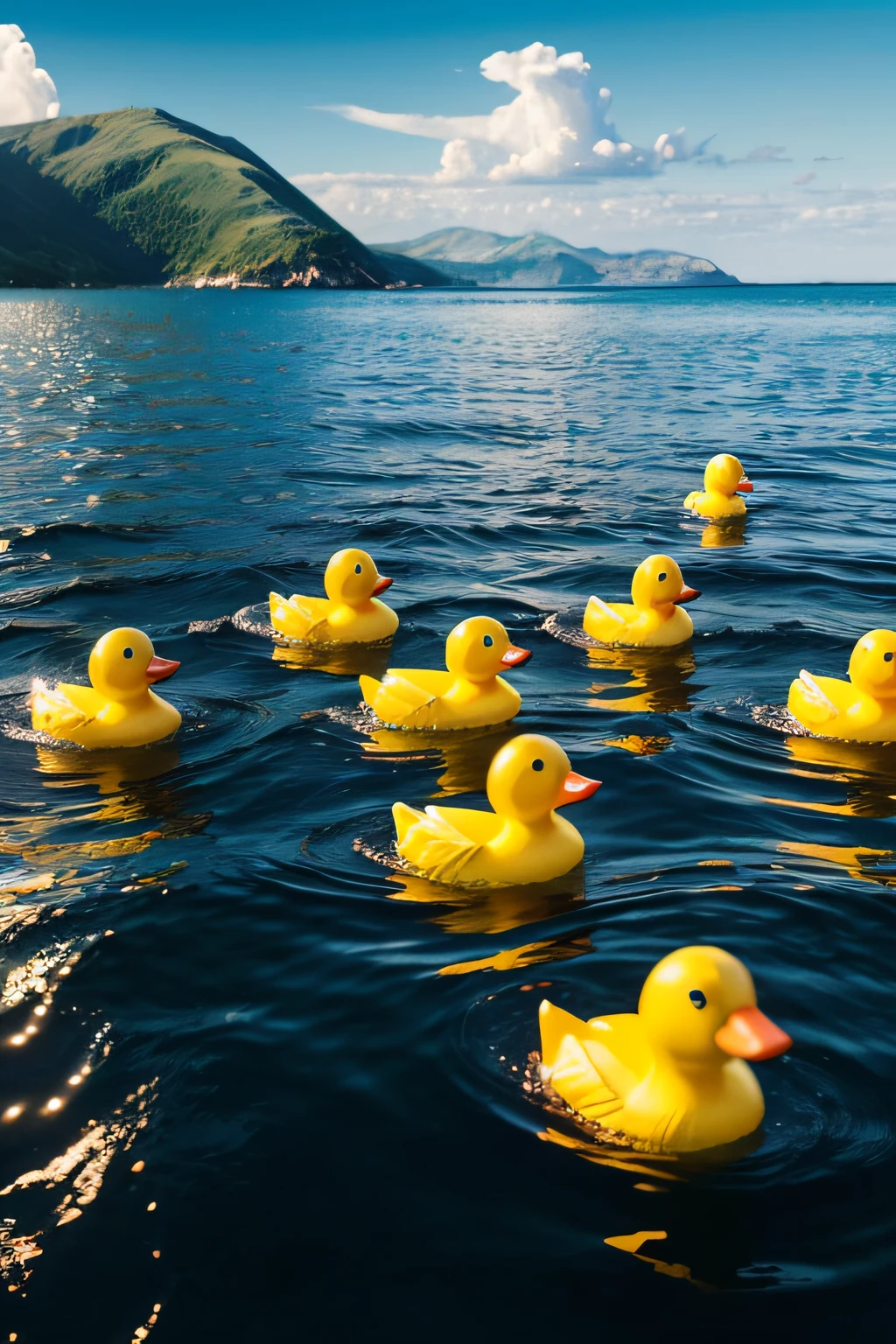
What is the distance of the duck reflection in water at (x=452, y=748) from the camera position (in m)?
9.16

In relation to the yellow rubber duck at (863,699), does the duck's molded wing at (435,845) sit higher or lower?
lower

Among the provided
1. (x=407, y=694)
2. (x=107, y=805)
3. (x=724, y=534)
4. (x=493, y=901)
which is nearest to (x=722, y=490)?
(x=724, y=534)

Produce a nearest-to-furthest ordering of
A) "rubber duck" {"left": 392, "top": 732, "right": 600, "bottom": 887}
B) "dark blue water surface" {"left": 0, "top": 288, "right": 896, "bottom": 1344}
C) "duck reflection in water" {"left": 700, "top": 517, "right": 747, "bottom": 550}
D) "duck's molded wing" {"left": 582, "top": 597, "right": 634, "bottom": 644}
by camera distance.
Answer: "dark blue water surface" {"left": 0, "top": 288, "right": 896, "bottom": 1344} < "rubber duck" {"left": 392, "top": 732, "right": 600, "bottom": 887} < "duck's molded wing" {"left": 582, "top": 597, "right": 634, "bottom": 644} < "duck reflection in water" {"left": 700, "top": 517, "right": 747, "bottom": 550}

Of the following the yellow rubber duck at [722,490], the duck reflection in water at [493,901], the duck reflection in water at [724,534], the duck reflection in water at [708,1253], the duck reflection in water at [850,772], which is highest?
the yellow rubber duck at [722,490]

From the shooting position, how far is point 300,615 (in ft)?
39.8

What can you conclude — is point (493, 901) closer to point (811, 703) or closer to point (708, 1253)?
point (708, 1253)

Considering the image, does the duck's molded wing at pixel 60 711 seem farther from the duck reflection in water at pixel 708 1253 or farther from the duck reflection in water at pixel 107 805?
the duck reflection in water at pixel 708 1253

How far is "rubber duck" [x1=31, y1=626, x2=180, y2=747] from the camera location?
9.38m

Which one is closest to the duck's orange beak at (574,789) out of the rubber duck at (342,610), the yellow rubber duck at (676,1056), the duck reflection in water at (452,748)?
the yellow rubber duck at (676,1056)

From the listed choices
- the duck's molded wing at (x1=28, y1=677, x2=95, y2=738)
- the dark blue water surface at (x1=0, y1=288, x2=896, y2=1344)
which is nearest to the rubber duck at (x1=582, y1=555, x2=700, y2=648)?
the dark blue water surface at (x1=0, y1=288, x2=896, y2=1344)

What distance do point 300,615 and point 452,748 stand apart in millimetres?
3216

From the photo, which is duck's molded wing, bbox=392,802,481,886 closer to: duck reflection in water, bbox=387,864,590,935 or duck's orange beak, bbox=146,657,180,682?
duck reflection in water, bbox=387,864,590,935

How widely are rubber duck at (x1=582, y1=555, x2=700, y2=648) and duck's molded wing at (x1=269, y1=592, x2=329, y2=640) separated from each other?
9.31 ft

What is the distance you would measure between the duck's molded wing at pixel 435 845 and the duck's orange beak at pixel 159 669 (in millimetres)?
3054
